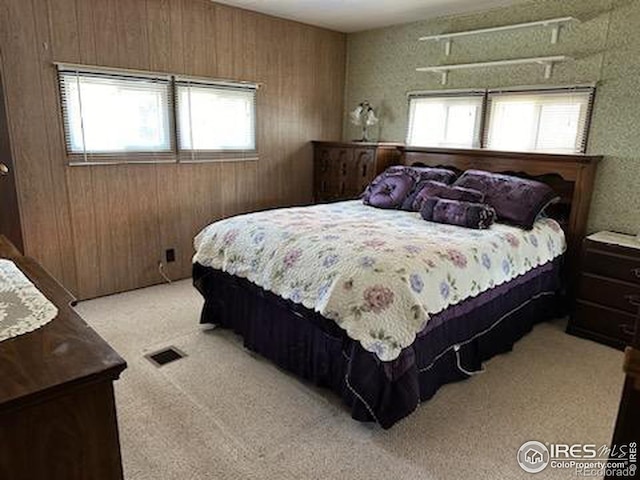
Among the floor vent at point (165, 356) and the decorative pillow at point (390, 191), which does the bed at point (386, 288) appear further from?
the floor vent at point (165, 356)

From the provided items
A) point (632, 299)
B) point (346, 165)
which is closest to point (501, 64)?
point (346, 165)

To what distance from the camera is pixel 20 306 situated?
1295 mm

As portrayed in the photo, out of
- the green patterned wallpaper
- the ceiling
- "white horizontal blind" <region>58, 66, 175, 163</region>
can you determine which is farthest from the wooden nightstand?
"white horizontal blind" <region>58, 66, 175, 163</region>

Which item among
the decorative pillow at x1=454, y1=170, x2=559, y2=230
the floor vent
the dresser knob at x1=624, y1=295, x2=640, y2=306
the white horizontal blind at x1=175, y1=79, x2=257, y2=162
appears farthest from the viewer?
the white horizontal blind at x1=175, y1=79, x2=257, y2=162

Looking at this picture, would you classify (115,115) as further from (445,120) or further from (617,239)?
(617,239)

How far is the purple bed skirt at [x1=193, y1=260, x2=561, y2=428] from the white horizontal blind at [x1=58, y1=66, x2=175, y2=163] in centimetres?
127

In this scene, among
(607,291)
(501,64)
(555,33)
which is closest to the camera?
(607,291)

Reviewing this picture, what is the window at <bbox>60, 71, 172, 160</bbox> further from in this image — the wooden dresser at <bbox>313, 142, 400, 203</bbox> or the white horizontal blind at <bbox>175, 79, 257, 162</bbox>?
the wooden dresser at <bbox>313, 142, 400, 203</bbox>

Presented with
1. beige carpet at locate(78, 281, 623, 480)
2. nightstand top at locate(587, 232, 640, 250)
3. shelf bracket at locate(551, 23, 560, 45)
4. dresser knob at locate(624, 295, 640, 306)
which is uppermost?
shelf bracket at locate(551, 23, 560, 45)

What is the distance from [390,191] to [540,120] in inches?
52.6

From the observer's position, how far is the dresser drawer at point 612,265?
9.27 ft

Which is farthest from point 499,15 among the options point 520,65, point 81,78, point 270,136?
point 81,78

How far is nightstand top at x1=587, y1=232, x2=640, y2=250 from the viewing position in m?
2.89

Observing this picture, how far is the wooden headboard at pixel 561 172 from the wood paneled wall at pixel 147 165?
71.0 inches
